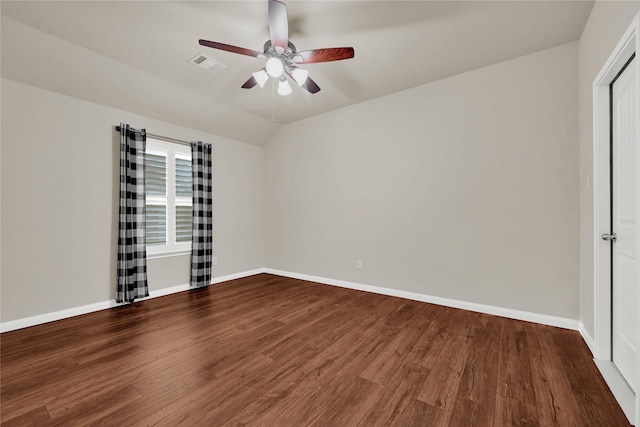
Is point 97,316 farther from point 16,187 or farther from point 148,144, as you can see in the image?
point 148,144

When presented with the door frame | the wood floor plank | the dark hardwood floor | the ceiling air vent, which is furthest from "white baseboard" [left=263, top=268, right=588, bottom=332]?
the ceiling air vent

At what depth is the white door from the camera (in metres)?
1.67

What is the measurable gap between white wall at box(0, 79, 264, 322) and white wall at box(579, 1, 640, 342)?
4.60m

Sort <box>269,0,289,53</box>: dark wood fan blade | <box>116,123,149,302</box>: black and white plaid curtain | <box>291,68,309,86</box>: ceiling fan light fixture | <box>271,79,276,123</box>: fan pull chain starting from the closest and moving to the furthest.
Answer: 1. <box>269,0,289,53</box>: dark wood fan blade
2. <box>291,68,309,86</box>: ceiling fan light fixture
3. <box>116,123,149,302</box>: black and white plaid curtain
4. <box>271,79,276,123</box>: fan pull chain

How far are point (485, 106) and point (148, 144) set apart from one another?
14.0ft

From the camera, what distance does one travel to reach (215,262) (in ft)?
14.4

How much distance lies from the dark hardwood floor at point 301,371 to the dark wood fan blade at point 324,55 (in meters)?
2.37

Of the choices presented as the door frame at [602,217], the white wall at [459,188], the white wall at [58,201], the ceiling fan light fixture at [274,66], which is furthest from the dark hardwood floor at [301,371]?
the ceiling fan light fixture at [274,66]

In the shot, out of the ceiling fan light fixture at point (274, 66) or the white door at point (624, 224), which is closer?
the white door at point (624, 224)

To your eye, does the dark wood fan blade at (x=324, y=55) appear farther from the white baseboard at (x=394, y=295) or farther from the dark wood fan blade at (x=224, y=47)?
the white baseboard at (x=394, y=295)

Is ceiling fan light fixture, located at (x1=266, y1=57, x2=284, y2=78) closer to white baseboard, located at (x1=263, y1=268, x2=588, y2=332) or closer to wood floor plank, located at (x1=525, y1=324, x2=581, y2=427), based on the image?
wood floor plank, located at (x1=525, y1=324, x2=581, y2=427)

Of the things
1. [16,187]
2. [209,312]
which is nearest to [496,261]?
[209,312]

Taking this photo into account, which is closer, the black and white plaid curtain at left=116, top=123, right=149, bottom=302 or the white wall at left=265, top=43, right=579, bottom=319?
the white wall at left=265, top=43, right=579, bottom=319

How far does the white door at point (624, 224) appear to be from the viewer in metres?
1.67
